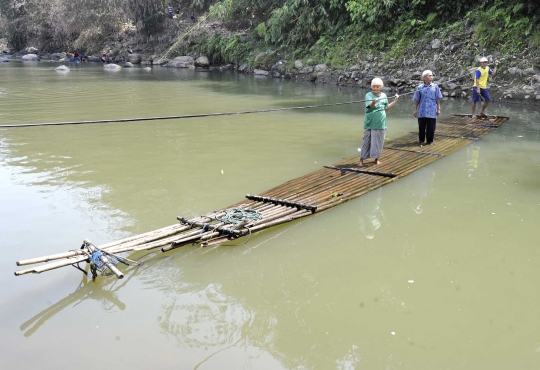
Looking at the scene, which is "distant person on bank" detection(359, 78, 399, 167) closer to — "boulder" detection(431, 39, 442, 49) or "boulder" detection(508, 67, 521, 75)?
"boulder" detection(508, 67, 521, 75)

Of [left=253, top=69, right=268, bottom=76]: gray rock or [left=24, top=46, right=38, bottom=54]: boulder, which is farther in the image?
[left=24, top=46, right=38, bottom=54]: boulder

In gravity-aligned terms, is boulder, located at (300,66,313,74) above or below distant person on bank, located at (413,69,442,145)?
above

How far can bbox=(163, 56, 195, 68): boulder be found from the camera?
23.9m

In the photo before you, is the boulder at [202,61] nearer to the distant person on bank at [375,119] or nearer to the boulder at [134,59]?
the boulder at [134,59]

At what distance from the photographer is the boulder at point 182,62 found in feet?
78.4

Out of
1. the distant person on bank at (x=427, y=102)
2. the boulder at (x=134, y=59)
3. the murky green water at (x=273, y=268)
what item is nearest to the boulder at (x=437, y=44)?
the murky green water at (x=273, y=268)

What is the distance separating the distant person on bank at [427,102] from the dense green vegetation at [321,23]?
20.0 feet

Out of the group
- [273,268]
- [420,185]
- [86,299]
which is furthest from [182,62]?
[86,299]

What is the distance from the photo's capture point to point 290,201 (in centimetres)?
507

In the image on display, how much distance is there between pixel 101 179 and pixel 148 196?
102cm

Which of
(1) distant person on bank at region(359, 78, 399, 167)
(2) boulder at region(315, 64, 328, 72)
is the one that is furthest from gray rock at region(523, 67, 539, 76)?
(1) distant person on bank at region(359, 78, 399, 167)

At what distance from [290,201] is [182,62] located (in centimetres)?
2052

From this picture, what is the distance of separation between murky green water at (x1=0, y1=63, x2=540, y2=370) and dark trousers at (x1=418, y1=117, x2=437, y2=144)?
64 centimetres

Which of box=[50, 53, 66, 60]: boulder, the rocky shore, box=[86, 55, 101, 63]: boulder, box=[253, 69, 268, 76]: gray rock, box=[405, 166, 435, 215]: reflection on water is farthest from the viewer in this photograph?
box=[50, 53, 66, 60]: boulder
